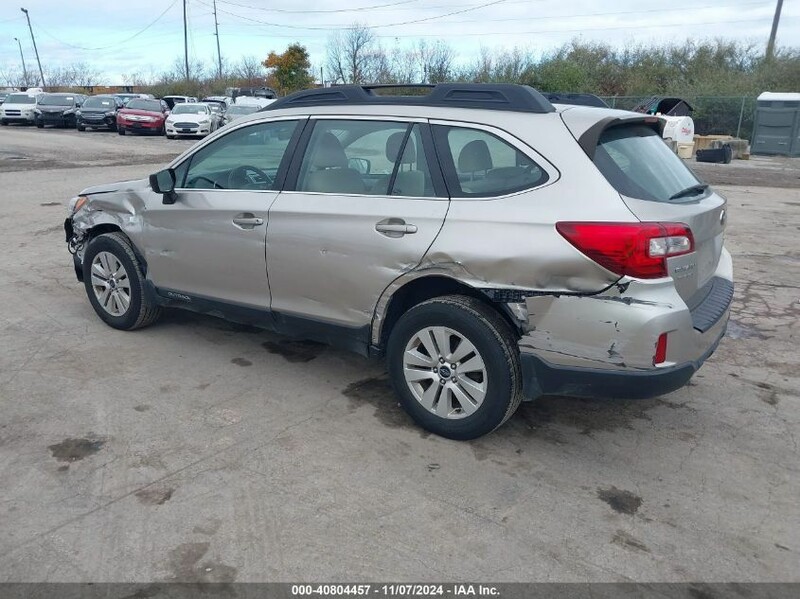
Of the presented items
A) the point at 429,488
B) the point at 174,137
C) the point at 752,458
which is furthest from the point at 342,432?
the point at 174,137

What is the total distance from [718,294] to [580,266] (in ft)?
3.80

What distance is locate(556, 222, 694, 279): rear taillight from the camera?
3.17 m

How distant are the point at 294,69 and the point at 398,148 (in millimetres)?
45238

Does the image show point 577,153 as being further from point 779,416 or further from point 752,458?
point 779,416

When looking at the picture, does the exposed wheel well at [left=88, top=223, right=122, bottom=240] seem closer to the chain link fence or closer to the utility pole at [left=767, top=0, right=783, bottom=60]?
the chain link fence

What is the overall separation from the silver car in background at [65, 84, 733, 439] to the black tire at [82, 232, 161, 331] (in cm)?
59

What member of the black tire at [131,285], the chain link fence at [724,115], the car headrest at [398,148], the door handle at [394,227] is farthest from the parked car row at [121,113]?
the door handle at [394,227]

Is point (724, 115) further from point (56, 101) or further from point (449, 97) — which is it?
point (56, 101)

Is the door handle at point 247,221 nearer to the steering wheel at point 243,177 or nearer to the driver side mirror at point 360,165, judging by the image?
the steering wheel at point 243,177

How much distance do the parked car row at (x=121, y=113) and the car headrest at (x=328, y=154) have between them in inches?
862

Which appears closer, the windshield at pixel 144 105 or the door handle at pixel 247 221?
the door handle at pixel 247 221

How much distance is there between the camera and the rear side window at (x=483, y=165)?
Result: 3.51 meters

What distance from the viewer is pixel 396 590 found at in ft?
8.73

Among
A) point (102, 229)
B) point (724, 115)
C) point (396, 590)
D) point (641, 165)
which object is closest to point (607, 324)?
point (641, 165)
